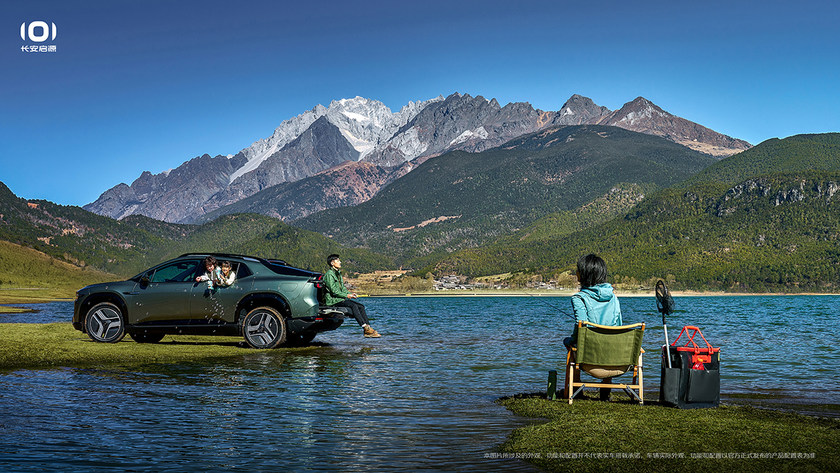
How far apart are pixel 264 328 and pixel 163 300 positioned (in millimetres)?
3065

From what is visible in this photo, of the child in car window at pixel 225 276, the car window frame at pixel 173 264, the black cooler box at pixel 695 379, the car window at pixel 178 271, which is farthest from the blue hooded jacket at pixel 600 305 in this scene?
Result: the car window at pixel 178 271

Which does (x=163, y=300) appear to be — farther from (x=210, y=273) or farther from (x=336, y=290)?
(x=336, y=290)

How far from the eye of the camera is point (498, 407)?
12.0 metres

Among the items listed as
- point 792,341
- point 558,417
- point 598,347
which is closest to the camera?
point 558,417

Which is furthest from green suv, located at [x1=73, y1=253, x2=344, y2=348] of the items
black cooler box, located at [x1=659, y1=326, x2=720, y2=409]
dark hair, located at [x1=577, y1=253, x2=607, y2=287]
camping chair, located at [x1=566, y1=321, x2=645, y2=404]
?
black cooler box, located at [x1=659, y1=326, x2=720, y2=409]

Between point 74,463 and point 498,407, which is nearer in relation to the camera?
point 74,463

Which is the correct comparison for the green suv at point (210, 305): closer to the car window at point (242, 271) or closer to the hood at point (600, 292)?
the car window at point (242, 271)

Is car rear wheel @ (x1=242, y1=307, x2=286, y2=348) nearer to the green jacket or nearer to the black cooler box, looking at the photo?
the green jacket

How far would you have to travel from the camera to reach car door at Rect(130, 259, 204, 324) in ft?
66.5

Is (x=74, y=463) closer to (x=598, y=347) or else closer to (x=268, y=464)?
(x=268, y=464)

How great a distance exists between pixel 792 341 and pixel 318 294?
21303 mm

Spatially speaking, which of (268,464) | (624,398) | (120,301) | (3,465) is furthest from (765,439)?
(120,301)

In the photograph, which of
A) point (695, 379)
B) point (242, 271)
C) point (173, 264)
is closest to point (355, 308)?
point (242, 271)

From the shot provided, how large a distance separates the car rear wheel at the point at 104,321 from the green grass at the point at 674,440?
14906 millimetres
